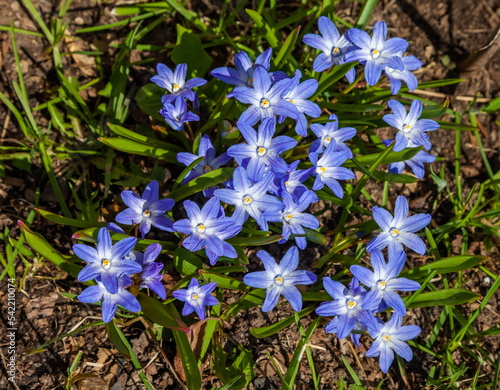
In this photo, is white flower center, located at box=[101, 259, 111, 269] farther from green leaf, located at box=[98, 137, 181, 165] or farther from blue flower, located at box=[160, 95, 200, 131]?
blue flower, located at box=[160, 95, 200, 131]

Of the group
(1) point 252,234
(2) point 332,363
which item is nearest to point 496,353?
(2) point 332,363

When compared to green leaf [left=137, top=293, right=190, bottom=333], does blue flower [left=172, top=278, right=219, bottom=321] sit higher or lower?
higher

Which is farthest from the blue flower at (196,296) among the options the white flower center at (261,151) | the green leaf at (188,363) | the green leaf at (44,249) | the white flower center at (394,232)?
the white flower center at (394,232)

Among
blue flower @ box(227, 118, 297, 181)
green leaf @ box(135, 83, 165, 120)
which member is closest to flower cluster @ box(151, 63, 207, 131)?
green leaf @ box(135, 83, 165, 120)

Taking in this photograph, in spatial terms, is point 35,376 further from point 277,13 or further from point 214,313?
point 277,13

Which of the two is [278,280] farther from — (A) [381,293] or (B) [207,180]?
(B) [207,180]

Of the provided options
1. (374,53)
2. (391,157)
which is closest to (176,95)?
(374,53)
